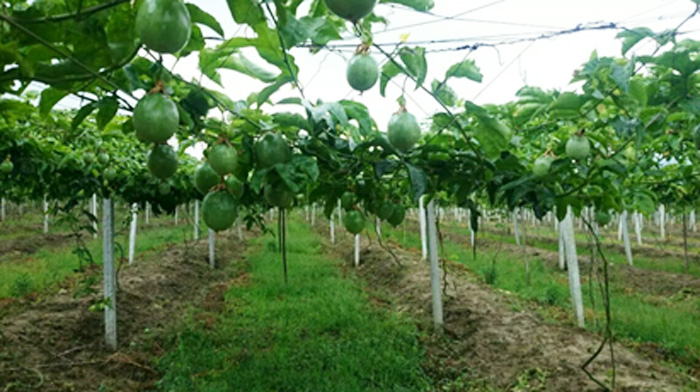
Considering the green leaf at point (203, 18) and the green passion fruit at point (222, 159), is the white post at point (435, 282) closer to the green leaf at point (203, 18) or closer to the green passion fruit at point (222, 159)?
the green passion fruit at point (222, 159)

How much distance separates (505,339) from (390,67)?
4.43 meters

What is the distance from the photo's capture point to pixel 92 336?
18.0 feet

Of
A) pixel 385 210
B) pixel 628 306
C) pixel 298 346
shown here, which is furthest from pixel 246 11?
pixel 628 306

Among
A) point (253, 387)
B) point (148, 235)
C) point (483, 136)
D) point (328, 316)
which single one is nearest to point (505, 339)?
point (328, 316)

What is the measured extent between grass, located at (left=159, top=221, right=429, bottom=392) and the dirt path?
0.40 meters

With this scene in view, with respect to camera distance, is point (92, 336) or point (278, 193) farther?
point (92, 336)

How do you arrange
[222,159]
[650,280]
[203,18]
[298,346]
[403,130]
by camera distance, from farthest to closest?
[650,280] → [298,346] → [403,130] → [222,159] → [203,18]

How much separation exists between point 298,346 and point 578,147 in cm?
399

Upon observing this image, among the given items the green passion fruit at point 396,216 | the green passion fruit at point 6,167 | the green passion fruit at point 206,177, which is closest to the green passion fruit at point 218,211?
the green passion fruit at point 206,177

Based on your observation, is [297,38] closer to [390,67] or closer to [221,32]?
[221,32]

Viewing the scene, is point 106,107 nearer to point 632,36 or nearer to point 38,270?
point 632,36

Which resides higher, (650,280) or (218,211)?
(218,211)

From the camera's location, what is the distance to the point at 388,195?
3.19 m

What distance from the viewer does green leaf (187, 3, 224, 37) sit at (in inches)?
46.0
